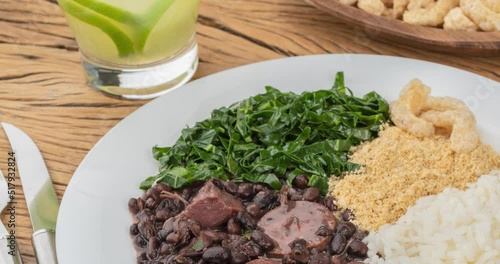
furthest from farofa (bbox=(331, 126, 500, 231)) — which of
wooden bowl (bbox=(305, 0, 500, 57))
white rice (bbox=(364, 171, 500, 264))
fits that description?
wooden bowl (bbox=(305, 0, 500, 57))

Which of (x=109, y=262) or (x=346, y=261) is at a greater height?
(x=346, y=261)

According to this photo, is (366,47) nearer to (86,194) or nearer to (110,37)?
(110,37)

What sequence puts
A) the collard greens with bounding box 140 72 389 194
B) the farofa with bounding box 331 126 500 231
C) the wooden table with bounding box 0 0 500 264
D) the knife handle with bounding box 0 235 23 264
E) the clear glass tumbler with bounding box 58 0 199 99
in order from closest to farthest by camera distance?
the knife handle with bounding box 0 235 23 264, the farofa with bounding box 331 126 500 231, the collard greens with bounding box 140 72 389 194, the clear glass tumbler with bounding box 58 0 199 99, the wooden table with bounding box 0 0 500 264

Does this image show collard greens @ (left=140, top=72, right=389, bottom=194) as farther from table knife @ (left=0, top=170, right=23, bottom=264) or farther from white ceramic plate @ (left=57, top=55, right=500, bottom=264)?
table knife @ (left=0, top=170, right=23, bottom=264)

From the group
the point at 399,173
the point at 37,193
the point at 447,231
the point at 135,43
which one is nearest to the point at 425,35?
the point at 399,173

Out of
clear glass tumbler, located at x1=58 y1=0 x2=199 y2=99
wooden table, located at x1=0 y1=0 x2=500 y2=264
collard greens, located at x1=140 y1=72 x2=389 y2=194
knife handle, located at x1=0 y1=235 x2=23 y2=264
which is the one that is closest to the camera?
knife handle, located at x1=0 y1=235 x2=23 y2=264

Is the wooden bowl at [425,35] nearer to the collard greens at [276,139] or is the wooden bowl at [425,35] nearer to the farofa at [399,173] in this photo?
the collard greens at [276,139]

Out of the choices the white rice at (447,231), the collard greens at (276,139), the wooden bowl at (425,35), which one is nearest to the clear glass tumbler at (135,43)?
the collard greens at (276,139)

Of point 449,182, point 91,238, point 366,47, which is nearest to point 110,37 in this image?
point 91,238
